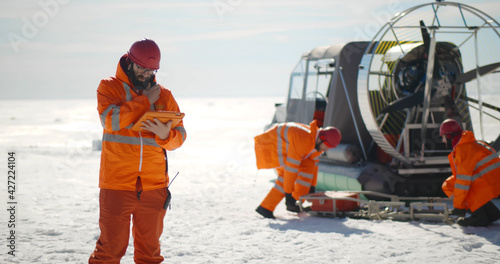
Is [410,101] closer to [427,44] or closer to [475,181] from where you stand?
[427,44]

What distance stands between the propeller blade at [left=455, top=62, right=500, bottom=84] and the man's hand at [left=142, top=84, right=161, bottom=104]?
5329 mm

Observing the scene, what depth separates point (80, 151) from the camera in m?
14.0

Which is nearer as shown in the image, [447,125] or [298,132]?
[447,125]

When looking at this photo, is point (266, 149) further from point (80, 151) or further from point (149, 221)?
point (80, 151)

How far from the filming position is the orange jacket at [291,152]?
6.49 metres

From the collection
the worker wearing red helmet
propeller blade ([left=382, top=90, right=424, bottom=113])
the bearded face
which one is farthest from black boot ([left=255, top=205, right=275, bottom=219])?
the bearded face

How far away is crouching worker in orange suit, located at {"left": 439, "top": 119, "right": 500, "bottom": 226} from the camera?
5648 millimetres

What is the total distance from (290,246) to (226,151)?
10664mm

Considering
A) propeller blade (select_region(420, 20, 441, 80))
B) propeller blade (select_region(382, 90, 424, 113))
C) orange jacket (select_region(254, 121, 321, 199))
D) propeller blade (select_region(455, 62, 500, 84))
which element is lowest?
orange jacket (select_region(254, 121, 321, 199))

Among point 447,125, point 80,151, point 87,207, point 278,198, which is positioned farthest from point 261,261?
point 80,151

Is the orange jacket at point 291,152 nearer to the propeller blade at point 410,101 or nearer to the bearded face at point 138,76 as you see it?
the propeller blade at point 410,101

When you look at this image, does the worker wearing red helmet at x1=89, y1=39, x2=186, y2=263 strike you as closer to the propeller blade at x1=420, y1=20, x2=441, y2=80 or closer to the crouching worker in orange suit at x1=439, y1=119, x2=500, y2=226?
the crouching worker in orange suit at x1=439, y1=119, x2=500, y2=226

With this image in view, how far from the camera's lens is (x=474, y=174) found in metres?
5.72

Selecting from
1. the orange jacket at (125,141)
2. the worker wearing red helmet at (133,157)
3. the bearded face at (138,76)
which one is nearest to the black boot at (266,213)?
the worker wearing red helmet at (133,157)
